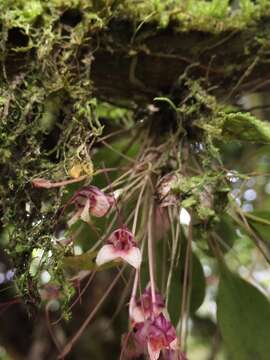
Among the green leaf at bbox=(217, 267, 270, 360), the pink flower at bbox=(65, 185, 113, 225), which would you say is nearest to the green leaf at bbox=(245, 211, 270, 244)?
the green leaf at bbox=(217, 267, 270, 360)

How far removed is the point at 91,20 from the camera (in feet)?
2.04

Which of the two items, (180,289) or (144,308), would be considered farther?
(180,289)

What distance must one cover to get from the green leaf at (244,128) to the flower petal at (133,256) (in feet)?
0.46

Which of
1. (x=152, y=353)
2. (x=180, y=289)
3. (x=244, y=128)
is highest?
(x=244, y=128)

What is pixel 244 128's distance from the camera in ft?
1.76

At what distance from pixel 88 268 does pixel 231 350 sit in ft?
0.67

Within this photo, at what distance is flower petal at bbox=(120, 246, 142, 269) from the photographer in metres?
0.50

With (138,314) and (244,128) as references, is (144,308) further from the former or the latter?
(244,128)

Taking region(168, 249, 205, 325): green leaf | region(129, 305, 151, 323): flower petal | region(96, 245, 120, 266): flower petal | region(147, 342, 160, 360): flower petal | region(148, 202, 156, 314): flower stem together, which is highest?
region(96, 245, 120, 266): flower petal

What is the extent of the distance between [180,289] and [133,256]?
0.80 feet

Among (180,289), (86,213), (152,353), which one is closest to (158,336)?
(152,353)

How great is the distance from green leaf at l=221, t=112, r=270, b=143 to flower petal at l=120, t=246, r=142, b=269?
0.46 ft

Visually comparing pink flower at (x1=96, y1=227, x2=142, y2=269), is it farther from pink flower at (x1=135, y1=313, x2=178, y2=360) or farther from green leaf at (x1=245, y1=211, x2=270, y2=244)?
green leaf at (x1=245, y1=211, x2=270, y2=244)

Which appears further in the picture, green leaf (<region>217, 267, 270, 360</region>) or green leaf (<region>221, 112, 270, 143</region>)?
green leaf (<region>217, 267, 270, 360</region>)
